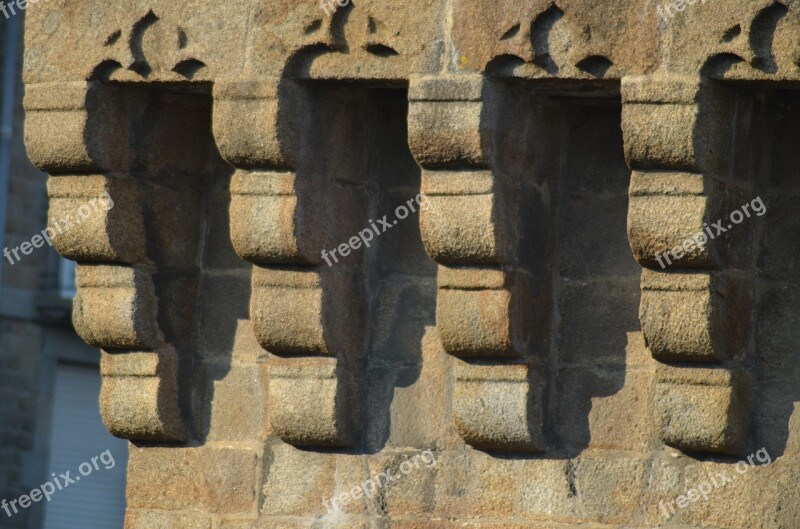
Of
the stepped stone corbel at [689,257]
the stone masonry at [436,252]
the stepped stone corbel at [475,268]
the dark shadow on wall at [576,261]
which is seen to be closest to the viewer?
the stepped stone corbel at [689,257]

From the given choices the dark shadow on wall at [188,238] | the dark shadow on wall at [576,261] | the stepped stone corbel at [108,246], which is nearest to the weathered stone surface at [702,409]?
the dark shadow on wall at [576,261]

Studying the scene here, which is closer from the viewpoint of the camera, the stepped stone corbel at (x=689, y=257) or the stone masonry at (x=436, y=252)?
the stepped stone corbel at (x=689, y=257)

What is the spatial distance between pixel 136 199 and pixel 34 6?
83cm

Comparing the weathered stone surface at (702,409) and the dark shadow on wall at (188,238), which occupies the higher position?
the dark shadow on wall at (188,238)

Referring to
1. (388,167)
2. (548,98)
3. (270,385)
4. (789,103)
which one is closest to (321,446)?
(270,385)

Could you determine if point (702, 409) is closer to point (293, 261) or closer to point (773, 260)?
point (773, 260)

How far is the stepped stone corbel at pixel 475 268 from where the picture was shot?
21.8ft

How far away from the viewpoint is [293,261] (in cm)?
709

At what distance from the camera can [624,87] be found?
6.41 meters

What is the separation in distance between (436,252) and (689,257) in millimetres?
894

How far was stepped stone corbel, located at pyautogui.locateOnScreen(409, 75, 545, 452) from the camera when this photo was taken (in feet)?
21.8

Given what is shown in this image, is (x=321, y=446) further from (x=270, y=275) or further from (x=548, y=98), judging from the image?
(x=548, y=98)

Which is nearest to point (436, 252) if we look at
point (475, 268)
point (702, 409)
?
point (475, 268)

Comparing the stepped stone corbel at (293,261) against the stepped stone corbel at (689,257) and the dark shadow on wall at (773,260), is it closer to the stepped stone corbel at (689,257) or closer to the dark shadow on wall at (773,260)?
the stepped stone corbel at (689,257)
